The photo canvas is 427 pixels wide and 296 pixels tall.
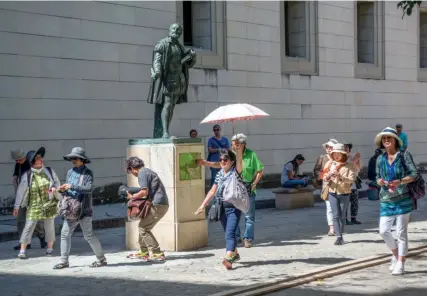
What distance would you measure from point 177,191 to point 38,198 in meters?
2.00

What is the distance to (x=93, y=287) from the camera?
32.0ft

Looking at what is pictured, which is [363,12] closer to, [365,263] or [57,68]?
[57,68]

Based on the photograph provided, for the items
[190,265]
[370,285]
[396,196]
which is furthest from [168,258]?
[396,196]

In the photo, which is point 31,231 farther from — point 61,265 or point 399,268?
point 399,268

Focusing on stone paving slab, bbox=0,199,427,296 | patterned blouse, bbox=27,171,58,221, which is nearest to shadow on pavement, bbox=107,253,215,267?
stone paving slab, bbox=0,199,427,296

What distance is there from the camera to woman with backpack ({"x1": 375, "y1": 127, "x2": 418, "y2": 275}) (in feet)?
33.6

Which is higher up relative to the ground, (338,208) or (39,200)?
(39,200)

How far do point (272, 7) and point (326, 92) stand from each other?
323 cm

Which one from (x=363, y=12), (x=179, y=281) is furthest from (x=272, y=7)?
(x=179, y=281)

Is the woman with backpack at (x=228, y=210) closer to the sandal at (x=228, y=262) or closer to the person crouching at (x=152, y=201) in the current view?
the sandal at (x=228, y=262)

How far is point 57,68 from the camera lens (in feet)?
59.1

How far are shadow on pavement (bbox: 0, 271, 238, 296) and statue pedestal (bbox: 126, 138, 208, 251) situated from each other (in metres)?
2.07

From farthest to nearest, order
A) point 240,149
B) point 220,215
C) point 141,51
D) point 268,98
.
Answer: point 268,98 → point 141,51 → point 240,149 → point 220,215

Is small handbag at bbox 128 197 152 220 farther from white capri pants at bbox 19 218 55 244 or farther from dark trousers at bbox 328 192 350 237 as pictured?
dark trousers at bbox 328 192 350 237
